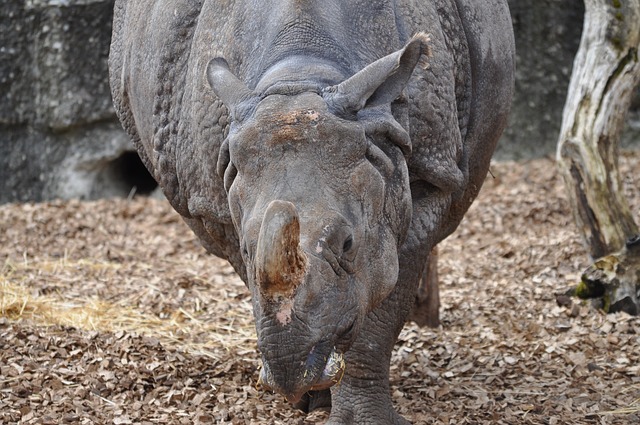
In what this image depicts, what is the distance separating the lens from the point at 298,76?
354 centimetres

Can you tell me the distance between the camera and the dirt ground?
4.89 metres

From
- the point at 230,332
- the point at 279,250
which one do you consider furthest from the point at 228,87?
the point at 230,332

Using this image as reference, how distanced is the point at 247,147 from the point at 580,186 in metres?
3.81

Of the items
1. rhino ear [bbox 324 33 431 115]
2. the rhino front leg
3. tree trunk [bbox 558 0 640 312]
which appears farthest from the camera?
tree trunk [bbox 558 0 640 312]

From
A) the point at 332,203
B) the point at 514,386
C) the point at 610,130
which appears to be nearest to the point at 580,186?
the point at 610,130

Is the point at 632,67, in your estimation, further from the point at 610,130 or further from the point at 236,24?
the point at 236,24

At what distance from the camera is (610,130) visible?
6.73 metres

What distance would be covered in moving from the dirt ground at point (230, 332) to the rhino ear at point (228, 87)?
1.69 m

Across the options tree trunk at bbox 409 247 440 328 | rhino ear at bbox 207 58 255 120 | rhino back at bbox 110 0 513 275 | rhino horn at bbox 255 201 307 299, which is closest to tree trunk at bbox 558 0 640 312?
tree trunk at bbox 409 247 440 328

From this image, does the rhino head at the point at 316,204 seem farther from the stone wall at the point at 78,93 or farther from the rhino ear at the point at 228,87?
the stone wall at the point at 78,93

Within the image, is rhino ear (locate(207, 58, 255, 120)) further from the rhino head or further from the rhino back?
the rhino back

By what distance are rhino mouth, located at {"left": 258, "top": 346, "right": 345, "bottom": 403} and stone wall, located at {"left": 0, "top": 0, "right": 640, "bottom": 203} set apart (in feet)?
24.1

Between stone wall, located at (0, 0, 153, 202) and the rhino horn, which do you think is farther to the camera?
stone wall, located at (0, 0, 153, 202)

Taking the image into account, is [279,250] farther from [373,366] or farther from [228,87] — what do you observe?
[373,366]
